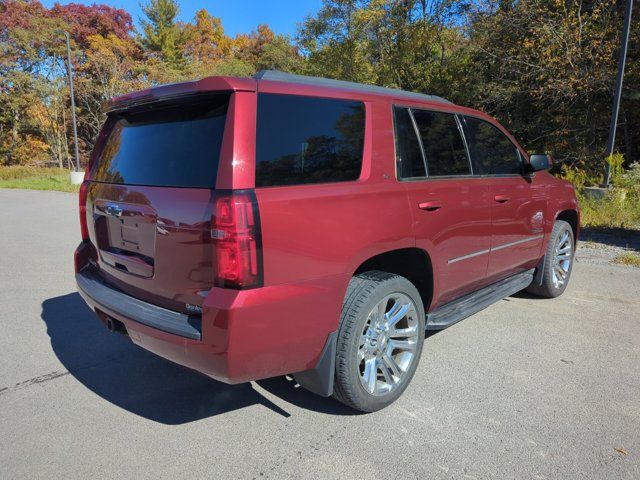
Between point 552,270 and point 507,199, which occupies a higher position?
point 507,199

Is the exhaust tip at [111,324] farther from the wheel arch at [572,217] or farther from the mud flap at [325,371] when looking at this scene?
the wheel arch at [572,217]

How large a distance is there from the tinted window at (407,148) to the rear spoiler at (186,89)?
111 cm

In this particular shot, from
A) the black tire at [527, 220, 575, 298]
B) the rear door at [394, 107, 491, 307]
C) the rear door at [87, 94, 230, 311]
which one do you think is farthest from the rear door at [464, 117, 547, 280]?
the rear door at [87, 94, 230, 311]

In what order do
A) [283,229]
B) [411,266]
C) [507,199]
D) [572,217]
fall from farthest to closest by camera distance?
[572,217], [507,199], [411,266], [283,229]

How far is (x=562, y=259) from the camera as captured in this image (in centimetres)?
514

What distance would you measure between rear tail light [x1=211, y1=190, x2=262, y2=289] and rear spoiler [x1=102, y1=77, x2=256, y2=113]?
54 cm

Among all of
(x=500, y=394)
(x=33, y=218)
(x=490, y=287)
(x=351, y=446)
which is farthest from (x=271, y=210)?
(x=33, y=218)

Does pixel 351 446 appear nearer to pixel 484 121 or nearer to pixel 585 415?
pixel 585 415

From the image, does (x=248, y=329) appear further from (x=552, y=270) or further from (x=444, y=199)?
(x=552, y=270)

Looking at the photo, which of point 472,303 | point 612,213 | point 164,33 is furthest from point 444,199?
point 164,33

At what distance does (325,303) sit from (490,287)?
A: 2.16m

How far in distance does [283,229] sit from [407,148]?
1257 millimetres

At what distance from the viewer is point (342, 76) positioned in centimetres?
2292

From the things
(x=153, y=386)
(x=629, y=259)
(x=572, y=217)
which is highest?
(x=572, y=217)
